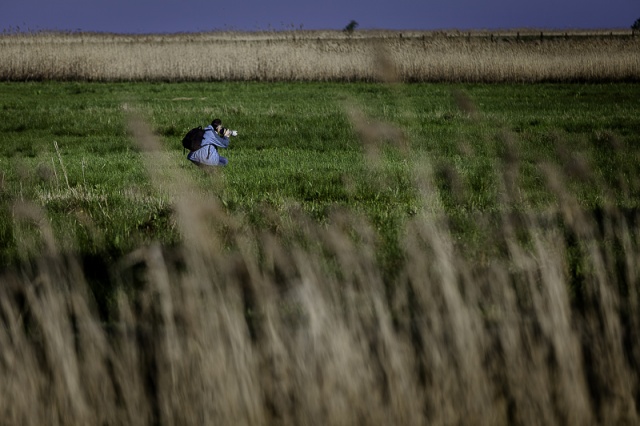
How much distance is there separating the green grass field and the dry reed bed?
1.78 meters

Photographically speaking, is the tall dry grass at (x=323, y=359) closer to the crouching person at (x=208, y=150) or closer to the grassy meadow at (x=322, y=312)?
the grassy meadow at (x=322, y=312)

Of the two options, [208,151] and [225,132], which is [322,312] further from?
[225,132]

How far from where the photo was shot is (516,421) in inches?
116

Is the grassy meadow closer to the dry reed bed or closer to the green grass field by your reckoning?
the green grass field

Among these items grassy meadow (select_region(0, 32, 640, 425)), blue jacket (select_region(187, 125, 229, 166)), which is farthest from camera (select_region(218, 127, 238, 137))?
grassy meadow (select_region(0, 32, 640, 425))

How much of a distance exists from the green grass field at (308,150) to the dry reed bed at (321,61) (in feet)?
5.85

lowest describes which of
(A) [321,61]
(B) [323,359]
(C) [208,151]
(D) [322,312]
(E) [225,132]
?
(B) [323,359]

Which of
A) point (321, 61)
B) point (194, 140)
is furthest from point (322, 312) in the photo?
point (321, 61)

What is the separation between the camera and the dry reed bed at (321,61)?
26.3 m

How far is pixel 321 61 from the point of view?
27.7 metres

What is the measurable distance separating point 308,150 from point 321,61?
1523 centimetres

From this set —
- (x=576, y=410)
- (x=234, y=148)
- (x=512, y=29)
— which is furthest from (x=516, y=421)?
(x=512, y=29)

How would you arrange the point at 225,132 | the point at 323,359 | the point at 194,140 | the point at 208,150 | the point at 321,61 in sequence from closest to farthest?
1. the point at 323,359
2. the point at 194,140
3. the point at 208,150
4. the point at 225,132
5. the point at 321,61

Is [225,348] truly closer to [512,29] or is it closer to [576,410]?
[576,410]
